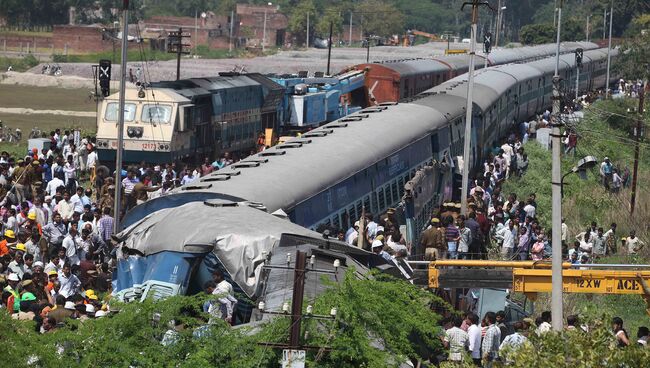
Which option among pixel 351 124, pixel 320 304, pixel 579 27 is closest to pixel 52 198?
pixel 351 124

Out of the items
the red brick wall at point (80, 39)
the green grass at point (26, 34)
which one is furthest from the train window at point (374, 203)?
the green grass at point (26, 34)

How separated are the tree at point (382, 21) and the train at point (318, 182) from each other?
4733 inches

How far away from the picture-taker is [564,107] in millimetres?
17922

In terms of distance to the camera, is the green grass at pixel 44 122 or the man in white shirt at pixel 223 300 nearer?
the man in white shirt at pixel 223 300

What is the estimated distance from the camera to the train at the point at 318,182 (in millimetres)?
15844

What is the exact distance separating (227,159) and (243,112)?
23.0ft

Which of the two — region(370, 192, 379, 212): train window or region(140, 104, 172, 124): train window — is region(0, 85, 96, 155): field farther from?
region(370, 192, 379, 212): train window

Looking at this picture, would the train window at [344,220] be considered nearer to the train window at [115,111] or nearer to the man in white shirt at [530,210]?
the man in white shirt at [530,210]

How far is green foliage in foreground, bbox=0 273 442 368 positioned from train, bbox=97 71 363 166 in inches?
941

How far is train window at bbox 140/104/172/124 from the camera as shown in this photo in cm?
3669

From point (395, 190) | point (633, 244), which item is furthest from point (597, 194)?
point (395, 190)

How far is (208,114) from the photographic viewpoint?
39656 mm

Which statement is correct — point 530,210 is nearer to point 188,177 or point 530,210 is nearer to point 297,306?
point 188,177

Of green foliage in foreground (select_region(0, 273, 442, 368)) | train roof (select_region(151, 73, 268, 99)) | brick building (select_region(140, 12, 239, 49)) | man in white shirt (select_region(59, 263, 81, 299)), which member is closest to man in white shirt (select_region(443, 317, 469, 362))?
green foliage in foreground (select_region(0, 273, 442, 368))
